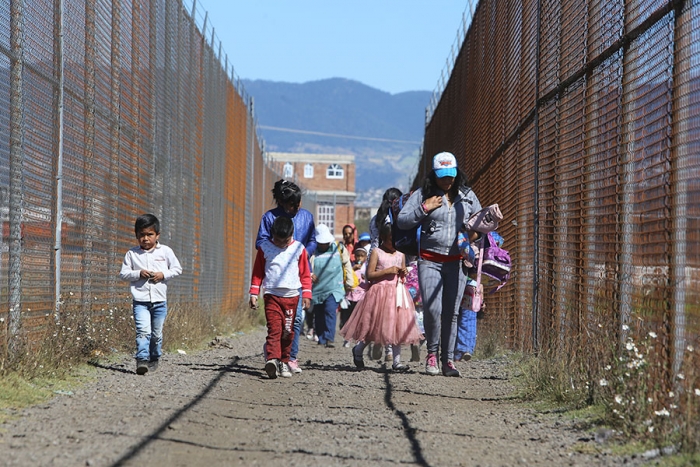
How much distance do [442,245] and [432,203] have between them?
1.23 ft

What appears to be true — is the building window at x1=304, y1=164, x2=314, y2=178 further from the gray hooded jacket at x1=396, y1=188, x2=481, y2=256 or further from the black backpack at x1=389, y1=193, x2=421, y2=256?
the gray hooded jacket at x1=396, y1=188, x2=481, y2=256

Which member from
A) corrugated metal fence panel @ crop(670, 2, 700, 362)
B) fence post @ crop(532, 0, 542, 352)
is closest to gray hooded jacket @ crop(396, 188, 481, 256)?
fence post @ crop(532, 0, 542, 352)

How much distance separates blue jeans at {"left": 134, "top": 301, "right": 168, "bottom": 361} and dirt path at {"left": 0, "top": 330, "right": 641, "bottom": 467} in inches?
8.1

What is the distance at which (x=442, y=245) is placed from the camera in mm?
9414

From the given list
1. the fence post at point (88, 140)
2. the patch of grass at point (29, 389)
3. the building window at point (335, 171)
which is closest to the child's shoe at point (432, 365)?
the patch of grass at point (29, 389)

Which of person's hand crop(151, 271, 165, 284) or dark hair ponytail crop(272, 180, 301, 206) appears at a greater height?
dark hair ponytail crop(272, 180, 301, 206)

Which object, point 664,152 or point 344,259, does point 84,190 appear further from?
point 344,259

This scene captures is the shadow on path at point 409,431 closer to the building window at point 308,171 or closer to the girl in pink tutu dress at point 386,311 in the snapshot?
the girl in pink tutu dress at point 386,311

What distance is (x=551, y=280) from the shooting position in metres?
9.48

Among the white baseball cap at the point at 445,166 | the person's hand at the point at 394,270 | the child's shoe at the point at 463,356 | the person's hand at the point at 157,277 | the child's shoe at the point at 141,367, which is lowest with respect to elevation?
the child's shoe at the point at 463,356

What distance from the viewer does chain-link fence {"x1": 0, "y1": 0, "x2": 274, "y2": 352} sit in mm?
8023

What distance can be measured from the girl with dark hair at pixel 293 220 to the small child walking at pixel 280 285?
12 cm

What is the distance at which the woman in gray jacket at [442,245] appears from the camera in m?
9.40

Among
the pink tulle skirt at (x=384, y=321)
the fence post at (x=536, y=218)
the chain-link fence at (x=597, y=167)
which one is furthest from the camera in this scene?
the pink tulle skirt at (x=384, y=321)
